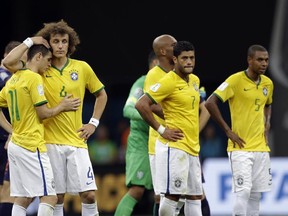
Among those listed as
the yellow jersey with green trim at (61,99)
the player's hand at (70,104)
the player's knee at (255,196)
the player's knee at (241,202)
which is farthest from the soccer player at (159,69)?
the player's hand at (70,104)

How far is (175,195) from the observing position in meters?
12.6

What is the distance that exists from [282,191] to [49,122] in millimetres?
6698

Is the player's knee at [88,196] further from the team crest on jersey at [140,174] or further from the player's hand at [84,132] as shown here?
the team crest on jersey at [140,174]

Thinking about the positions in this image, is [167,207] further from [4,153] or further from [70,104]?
[4,153]

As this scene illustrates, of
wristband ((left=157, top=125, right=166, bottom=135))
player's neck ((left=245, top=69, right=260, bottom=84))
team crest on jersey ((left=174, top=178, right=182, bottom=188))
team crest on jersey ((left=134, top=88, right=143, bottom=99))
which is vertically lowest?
team crest on jersey ((left=174, top=178, right=182, bottom=188))

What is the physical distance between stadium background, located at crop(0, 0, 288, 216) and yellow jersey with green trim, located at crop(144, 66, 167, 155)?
10.0 meters

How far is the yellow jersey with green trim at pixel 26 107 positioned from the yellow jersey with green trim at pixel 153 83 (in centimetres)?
182

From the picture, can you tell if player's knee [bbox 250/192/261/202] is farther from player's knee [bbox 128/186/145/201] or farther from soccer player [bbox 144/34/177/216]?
player's knee [bbox 128/186/145/201]

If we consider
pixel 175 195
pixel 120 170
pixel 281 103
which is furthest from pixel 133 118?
pixel 281 103

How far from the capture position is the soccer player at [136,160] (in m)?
14.2

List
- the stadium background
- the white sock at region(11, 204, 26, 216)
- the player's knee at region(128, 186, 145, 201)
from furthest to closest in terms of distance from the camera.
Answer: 1. the stadium background
2. the player's knee at region(128, 186, 145, 201)
3. the white sock at region(11, 204, 26, 216)

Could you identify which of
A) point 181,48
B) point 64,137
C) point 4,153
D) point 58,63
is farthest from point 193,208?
point 4,153

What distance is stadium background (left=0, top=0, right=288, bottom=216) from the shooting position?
23.8 meters

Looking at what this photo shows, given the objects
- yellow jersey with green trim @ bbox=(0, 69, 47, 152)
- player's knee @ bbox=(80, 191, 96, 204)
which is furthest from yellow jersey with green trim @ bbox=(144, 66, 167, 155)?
yellow jersey with green trim @ bbox=(0, 69, 47, 152)
